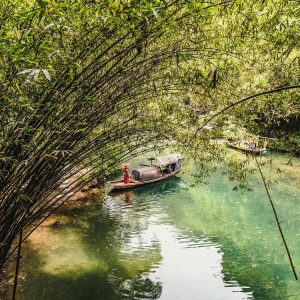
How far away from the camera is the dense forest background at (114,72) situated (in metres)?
2.35

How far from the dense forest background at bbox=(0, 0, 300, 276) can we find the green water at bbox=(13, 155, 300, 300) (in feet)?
5.54

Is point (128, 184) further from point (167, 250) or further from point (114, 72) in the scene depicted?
point (114, 72)

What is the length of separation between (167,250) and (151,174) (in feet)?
17.8

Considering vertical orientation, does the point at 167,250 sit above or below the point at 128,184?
below

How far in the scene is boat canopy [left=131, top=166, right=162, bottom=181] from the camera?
12.6 meters

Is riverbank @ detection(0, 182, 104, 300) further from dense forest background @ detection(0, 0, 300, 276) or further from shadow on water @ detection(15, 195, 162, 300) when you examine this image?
dense forest background @ detection(0, 0, 300, 276)

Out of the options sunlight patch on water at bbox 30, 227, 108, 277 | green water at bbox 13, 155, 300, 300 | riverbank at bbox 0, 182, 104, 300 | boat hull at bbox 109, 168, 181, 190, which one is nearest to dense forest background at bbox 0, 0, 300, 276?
green water at bbox 13, 155, 300, 300

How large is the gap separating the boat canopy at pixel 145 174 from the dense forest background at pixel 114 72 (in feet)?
21.9

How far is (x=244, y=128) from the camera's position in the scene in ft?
15.9

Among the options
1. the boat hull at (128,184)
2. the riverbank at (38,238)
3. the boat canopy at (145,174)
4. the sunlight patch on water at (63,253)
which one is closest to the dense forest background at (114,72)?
the riverbank at (38,238)

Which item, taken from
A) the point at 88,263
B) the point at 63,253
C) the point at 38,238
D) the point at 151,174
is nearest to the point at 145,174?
the point at 151,174

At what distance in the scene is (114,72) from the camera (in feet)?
12.0

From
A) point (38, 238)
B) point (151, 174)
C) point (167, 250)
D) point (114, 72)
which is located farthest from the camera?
point (151, 174)

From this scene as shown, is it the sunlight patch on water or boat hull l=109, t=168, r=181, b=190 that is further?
boat hull l=109, t=168, r=181, b=190
